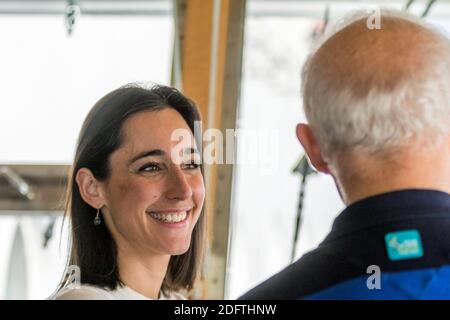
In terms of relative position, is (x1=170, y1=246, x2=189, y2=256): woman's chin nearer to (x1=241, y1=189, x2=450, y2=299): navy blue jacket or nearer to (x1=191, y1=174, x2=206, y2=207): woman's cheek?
(x1=191, y1=174, x2=206, y2=207): woman's cheek

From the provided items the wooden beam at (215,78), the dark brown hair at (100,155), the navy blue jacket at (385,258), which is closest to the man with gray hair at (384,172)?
the navy blue jacket at (385,258)

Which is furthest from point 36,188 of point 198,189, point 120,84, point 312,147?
point 312,147

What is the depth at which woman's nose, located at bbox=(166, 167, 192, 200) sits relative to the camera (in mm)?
1507

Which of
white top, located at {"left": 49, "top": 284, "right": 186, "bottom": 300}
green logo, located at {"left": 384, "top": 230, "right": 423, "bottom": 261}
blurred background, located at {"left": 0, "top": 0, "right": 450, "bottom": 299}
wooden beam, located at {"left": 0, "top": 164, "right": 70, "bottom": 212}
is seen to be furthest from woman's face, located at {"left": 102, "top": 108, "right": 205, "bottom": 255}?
wooden beam, located at {"left": 0, "top": 164, "right": 70, "bottom": 212}

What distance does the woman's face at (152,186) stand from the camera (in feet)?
4.81

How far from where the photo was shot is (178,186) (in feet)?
5.01

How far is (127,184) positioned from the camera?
4.86 ft

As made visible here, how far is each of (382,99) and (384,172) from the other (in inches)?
Result: 3.0

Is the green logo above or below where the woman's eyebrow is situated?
below

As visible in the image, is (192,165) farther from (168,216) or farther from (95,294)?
(95,294)

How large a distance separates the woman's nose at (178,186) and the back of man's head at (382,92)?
0.58m

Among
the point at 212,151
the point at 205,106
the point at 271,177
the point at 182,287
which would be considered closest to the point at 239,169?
the point at 271,177

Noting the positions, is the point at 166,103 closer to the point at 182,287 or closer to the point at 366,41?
the point at 182,287
